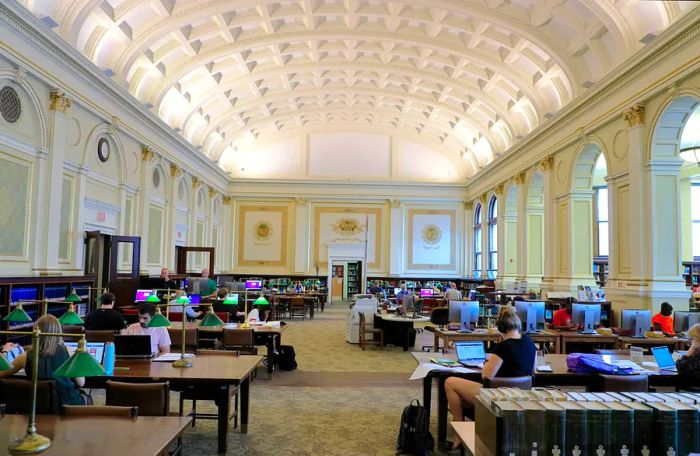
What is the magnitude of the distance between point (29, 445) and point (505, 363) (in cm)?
328

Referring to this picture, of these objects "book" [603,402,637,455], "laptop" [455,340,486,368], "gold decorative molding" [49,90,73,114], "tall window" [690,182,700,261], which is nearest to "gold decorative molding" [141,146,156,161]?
"gold decorative molding" [49,90,73,114]

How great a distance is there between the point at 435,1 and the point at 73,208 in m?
9.01

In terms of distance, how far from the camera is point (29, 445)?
2.52 m

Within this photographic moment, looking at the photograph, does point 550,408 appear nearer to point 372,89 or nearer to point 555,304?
point 555,304

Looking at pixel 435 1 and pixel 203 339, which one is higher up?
pixel 435 1

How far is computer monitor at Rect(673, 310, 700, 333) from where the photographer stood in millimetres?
8172

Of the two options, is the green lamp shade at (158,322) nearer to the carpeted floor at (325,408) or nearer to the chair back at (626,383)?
the carpeted floor at (325,408)

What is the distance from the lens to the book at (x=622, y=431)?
7.58ft

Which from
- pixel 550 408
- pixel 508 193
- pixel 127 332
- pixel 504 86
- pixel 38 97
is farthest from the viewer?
pixel 508 193

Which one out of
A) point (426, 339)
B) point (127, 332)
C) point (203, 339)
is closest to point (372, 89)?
point (426, 339)

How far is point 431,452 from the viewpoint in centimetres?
456

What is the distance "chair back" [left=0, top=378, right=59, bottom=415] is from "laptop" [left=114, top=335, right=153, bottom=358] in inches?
57.1

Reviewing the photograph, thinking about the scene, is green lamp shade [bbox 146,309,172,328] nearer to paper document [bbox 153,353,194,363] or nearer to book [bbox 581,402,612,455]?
paper document [bbox 153,353,194,363]

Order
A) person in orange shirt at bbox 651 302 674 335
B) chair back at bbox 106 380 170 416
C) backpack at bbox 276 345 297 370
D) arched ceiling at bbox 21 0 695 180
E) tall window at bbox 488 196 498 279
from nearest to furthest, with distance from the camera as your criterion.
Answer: chair back at bbox 106 380 170 416 < person in orange shirt at bbox 651 302 674 335 < backpack at bbox 276 345 297 370 < arched ceiling at bbox 21 0 695 180 < tall window at bbox 488 196 498 279
